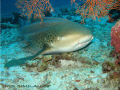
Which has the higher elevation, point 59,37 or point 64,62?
point 59,37

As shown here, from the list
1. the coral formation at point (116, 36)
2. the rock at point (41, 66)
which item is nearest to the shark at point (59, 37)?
the rock at point (41, 66)

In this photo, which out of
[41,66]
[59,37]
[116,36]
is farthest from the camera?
[59,37]

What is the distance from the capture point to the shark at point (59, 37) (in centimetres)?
285

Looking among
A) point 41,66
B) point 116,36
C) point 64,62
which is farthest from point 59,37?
point 116,36

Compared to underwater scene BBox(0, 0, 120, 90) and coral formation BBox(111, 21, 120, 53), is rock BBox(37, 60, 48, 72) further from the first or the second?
coral formation BBox(111, 21, 120, 53)

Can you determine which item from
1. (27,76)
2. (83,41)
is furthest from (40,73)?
(83,41)

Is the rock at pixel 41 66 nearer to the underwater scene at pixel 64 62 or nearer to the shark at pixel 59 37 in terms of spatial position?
the underwater scene at pixel 64 62

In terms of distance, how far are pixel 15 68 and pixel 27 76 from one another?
0.60 m

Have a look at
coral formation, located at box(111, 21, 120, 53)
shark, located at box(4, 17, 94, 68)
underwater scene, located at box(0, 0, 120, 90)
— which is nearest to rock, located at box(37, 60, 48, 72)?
underwater scene, located at box(0, 0, 120, 90)

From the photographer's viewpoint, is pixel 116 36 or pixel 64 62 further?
pixel 64 62

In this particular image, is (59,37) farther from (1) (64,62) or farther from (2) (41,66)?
(2) (41,66)

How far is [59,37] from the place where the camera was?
3.12m

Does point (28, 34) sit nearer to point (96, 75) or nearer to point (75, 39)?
point (75, 39)

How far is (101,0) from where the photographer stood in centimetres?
356
